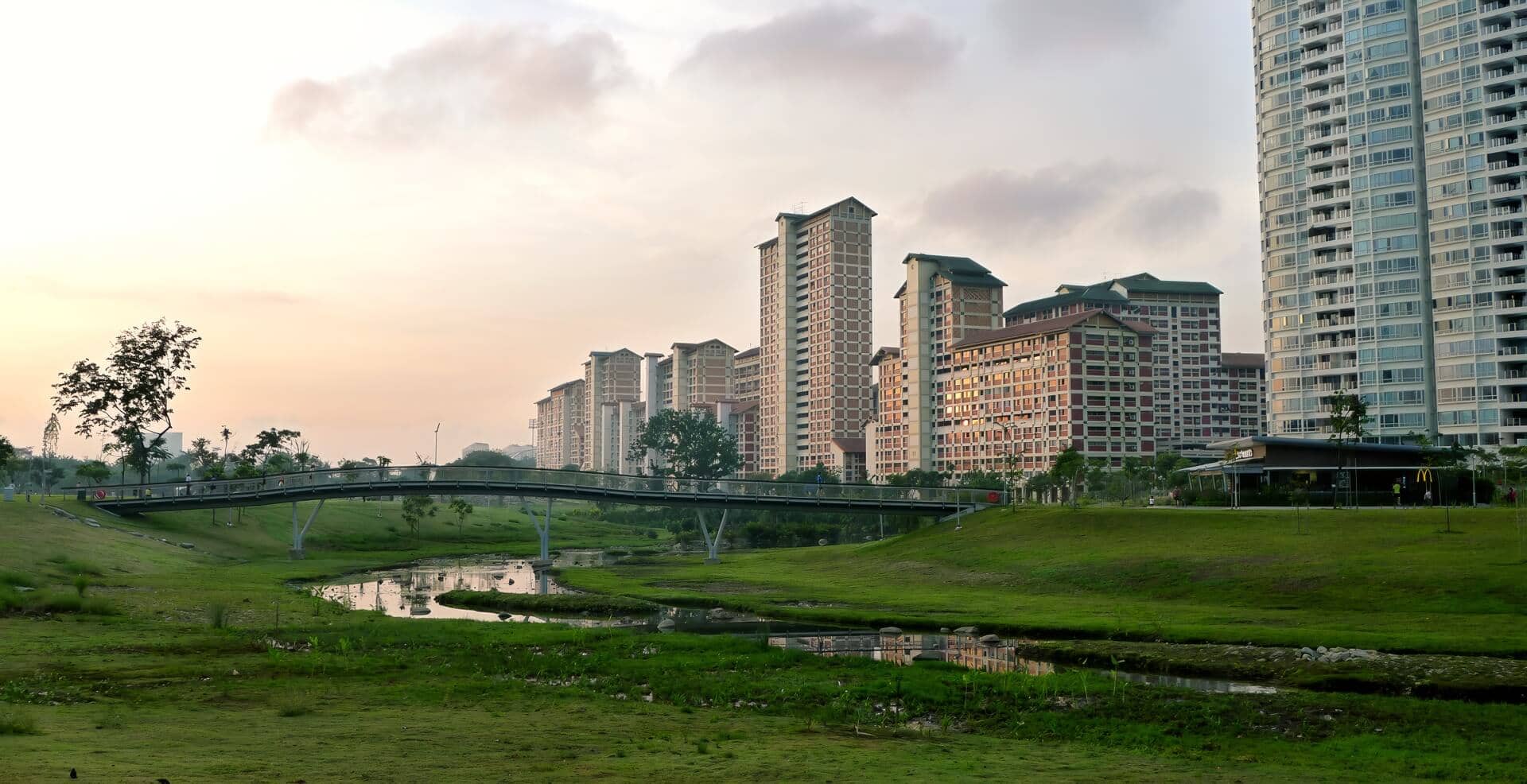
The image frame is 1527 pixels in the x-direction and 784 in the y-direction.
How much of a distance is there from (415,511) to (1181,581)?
104 meters

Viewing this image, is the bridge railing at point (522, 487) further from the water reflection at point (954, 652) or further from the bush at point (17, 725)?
the bush at point (17, 725)

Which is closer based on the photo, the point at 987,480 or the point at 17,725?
the point at 17,725

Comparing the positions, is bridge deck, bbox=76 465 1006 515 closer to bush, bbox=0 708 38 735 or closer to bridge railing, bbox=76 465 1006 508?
bridge railing, bbox=76 465 1006 508

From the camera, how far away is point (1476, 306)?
138375 mm

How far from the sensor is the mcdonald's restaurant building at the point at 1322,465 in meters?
93.2

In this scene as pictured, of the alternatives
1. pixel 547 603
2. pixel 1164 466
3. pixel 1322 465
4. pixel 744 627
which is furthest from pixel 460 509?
pixel 744 627

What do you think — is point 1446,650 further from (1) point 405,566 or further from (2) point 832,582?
(1) point 405,566

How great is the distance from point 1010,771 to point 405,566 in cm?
8549

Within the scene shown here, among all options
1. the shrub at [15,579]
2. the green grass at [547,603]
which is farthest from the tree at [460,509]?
the shrub at [15,579]

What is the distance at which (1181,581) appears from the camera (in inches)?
2164

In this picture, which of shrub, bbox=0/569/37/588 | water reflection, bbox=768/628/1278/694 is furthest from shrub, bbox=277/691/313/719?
shrub, bbox=0/569/37/588

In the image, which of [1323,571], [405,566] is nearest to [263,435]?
[405,566]

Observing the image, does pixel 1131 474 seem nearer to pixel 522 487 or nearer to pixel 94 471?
pixel 522 487

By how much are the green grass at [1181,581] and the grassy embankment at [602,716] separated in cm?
1213
